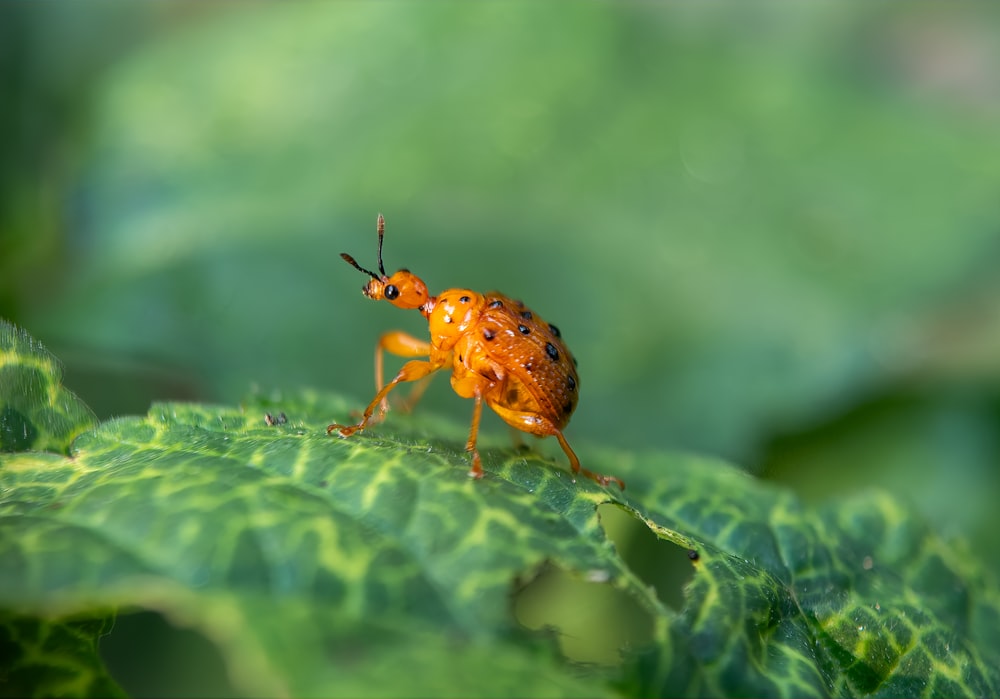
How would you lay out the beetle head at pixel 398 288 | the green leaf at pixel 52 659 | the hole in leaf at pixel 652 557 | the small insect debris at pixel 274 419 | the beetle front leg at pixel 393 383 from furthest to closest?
1. the beetle head at pixel 398 288
2. the beetle front leg at pixel 393 383
3. the small insect debris at pixel 274 419
4. the hole in leaf at pixel 652 557
5. the green leaf at pixel 52 659

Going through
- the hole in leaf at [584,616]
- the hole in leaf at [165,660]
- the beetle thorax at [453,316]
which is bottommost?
the hole in leaf at [165,660]

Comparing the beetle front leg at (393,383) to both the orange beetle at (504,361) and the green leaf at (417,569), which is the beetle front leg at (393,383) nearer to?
the orange beetle at (504,361)

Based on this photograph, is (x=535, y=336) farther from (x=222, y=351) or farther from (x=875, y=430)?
(x=875, y=430)

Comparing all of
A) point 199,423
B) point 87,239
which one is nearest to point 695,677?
point 199,423

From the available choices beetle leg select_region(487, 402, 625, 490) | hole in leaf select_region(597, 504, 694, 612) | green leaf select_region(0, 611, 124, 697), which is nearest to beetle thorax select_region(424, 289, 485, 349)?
beetle leg select_region(487, 402, 625, 490)

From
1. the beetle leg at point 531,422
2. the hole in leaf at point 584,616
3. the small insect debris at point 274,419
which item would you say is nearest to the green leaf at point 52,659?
the small insect debris at point 274,419

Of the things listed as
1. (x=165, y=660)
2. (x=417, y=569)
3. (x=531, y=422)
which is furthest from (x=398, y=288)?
(x=417, y=569)

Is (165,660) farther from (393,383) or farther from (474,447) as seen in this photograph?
(474,447)
